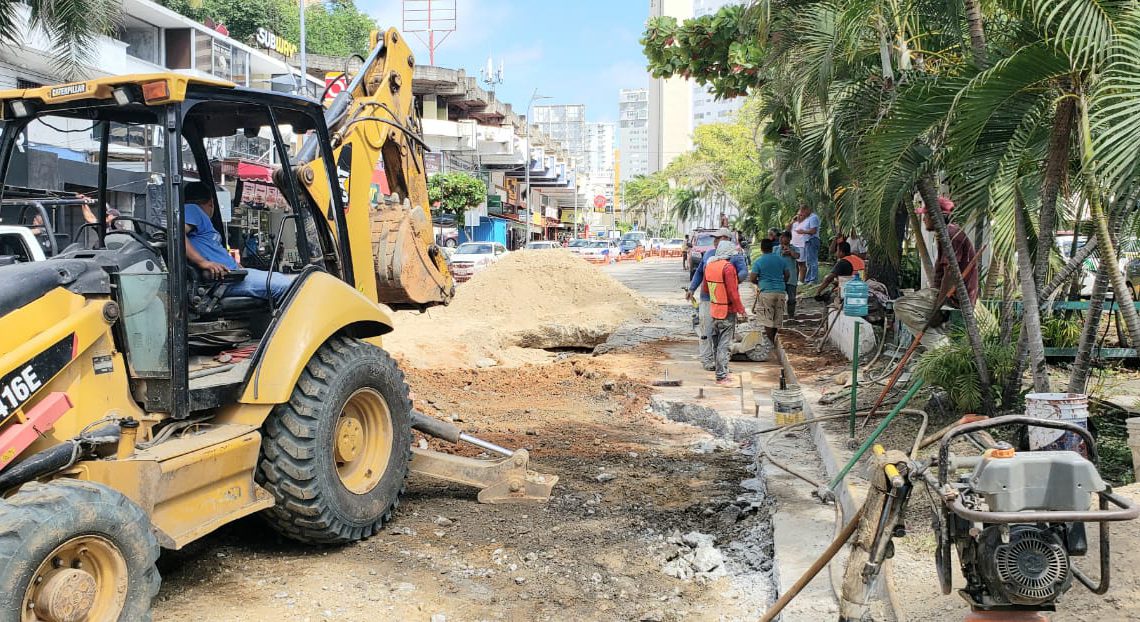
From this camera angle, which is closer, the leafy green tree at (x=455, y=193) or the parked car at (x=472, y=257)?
the parked car at (x=472, y=257)

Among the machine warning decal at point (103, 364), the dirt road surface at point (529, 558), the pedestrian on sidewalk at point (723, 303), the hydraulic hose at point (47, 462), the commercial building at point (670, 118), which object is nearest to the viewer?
the hydraulic hose at point (47, 462)

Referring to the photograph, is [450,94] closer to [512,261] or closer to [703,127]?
[703,127]

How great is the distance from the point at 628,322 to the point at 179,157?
45.3ft

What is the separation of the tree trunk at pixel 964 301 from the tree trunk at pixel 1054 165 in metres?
0.70

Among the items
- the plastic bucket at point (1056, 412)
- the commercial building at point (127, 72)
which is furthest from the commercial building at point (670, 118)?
the plastic bucket at point (1056, 412)

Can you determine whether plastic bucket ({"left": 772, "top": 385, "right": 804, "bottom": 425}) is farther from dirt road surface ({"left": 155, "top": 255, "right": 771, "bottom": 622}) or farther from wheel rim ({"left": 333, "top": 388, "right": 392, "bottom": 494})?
wheel rim ({"left": 333, "top": 388, "right": 392, "bottom": 494})

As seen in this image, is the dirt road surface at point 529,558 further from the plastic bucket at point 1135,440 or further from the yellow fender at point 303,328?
the plastic bucket at point 1135,440

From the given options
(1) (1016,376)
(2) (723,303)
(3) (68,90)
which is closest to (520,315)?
(2) (723,303)

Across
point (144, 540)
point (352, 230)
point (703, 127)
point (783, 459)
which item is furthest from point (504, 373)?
point (703, 127)

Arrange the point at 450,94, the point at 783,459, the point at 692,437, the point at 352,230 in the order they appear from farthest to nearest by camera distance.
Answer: the point at 450,94 → the point at 692,437 → the point at 783,459 → the point at 352,230

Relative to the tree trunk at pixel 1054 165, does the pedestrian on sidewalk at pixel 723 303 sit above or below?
below

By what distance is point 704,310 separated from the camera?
11750 mm

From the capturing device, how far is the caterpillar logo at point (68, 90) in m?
4.54

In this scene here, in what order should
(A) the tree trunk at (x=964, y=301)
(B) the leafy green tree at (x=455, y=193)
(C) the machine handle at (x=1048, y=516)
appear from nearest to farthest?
(C) the machine handle at (x=1048, y=516)
(A) the tree trunk at (x=964, y=301)
(B) the leafy green tree at (x=455, y=193)
